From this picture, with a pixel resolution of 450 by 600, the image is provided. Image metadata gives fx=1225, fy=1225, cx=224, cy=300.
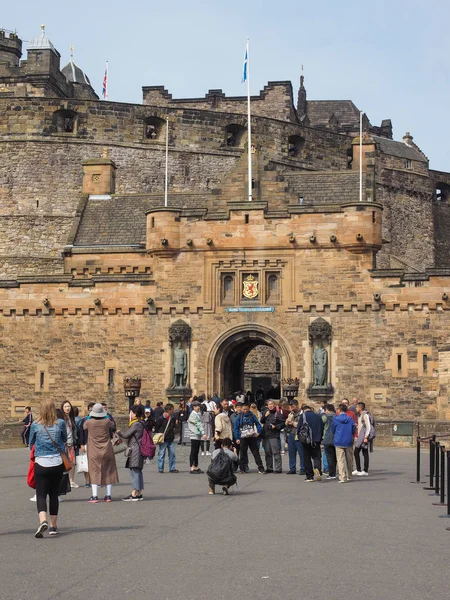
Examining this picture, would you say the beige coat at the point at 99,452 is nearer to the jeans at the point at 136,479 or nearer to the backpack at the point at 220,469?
the jeans at the point at 136,479

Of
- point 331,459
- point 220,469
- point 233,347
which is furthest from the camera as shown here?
point 233,347

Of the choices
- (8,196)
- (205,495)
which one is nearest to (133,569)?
(205,495)

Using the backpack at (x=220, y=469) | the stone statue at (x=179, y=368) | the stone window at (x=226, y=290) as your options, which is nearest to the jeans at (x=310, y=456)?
the backpack at (x=220, y=469)

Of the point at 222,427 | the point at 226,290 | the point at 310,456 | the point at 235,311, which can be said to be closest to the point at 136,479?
the point at 222,427

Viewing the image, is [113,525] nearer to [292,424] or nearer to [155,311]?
[292,424]

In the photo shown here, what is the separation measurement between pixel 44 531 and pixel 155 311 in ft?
71.8

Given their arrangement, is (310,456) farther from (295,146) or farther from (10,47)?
(10,47)

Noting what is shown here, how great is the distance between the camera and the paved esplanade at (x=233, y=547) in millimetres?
9578

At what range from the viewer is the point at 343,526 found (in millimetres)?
13445

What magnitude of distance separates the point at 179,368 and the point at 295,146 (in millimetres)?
19781

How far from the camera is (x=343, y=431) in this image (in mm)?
20219

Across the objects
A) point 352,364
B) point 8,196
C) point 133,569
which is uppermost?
point 8,196

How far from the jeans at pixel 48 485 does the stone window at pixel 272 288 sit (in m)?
21.8

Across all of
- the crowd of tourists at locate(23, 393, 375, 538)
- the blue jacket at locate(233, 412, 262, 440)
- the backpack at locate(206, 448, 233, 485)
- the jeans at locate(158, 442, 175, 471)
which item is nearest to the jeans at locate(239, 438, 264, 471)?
the crowd of tourists at locate(23, 393, 375, 538)
